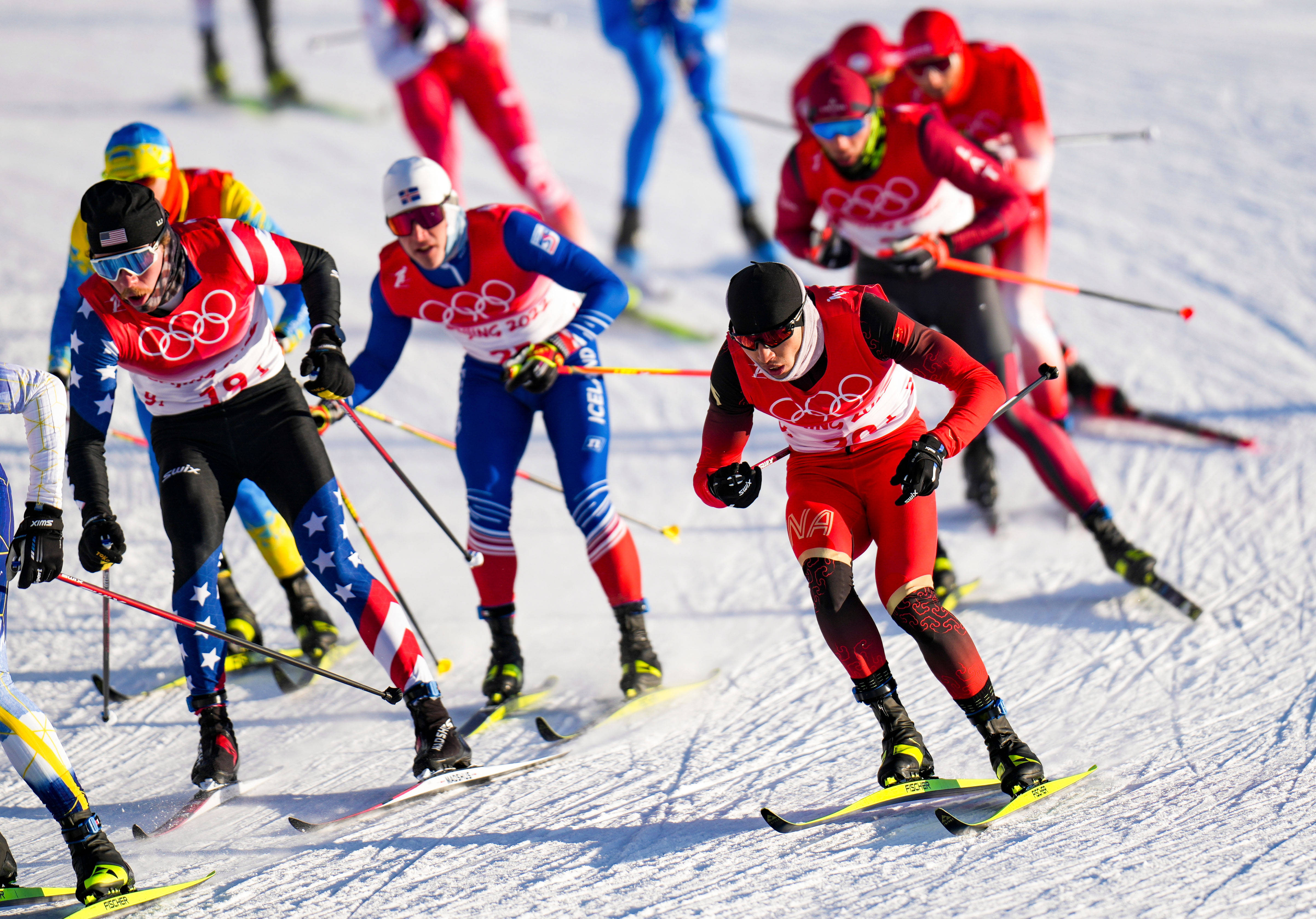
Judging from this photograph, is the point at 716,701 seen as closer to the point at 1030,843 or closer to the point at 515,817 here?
the point at 515,817

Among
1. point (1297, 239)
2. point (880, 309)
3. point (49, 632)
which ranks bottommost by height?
point (49, 632)

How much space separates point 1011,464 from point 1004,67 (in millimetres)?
1798

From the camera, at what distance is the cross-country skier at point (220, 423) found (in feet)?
11.5

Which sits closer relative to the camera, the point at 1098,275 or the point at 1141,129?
the point at 1098,275

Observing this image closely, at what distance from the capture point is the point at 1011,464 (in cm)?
583

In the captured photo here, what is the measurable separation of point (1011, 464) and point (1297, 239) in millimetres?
3047

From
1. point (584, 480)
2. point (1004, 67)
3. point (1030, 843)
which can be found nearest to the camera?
point (1030, 843)

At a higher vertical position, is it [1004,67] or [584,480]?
[1004,67]

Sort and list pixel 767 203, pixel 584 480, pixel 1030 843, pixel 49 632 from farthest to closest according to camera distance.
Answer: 1. pixel 767 203
2. pixel 49 632
3. pixel 584 480
4. pixel 1030 843

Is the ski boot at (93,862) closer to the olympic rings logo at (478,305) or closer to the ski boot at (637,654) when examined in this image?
the ski boot at (637,654)

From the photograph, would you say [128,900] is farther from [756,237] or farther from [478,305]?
[756,237]

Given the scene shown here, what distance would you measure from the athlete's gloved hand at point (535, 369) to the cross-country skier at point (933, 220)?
4.36 ft

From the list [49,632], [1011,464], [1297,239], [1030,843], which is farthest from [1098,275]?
[49,632]

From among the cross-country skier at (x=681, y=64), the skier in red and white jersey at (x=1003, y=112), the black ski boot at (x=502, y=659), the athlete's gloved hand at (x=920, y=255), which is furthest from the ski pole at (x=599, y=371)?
the cross-country skier at (x=681, y=64)
